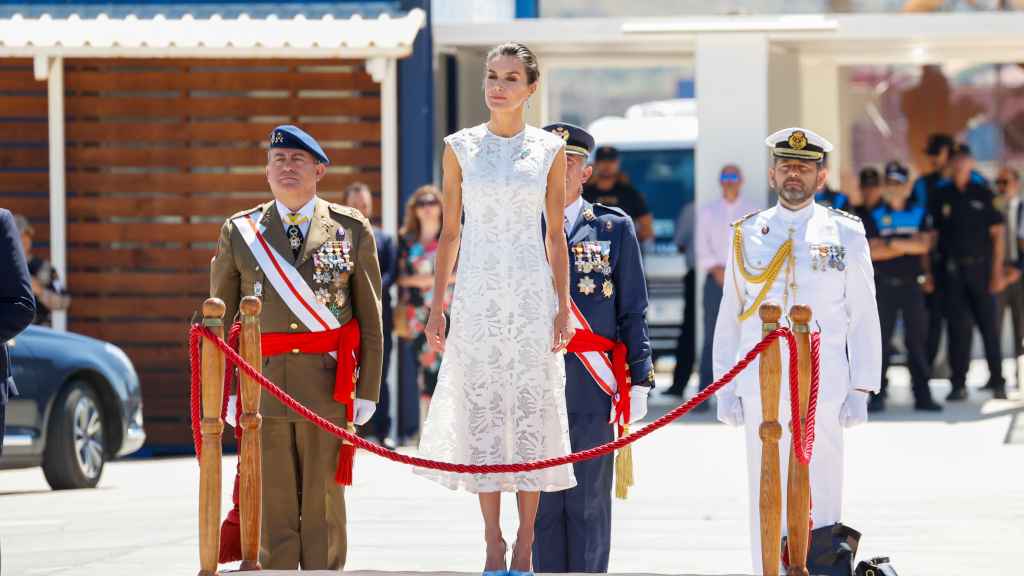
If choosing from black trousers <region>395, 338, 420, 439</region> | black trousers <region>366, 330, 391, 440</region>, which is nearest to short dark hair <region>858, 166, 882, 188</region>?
black trousers <region>395, 338, 420, 439</region>

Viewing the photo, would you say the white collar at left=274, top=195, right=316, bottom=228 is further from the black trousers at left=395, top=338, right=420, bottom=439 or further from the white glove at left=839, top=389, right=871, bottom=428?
the black trousers at left=395, top=338, right=420, bottom=439

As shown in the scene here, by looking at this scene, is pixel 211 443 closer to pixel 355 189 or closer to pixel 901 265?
pixel 355 189

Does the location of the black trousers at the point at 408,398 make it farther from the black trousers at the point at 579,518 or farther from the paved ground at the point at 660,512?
the black trousers at the point at 579,518

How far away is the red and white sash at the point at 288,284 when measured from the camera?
8.16 m

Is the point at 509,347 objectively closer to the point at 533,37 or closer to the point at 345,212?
the point at 345,212

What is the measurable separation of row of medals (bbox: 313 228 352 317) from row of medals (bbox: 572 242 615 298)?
871mm

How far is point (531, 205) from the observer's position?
7477 millimetres

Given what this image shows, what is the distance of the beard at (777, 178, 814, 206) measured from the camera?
8242 millimetres

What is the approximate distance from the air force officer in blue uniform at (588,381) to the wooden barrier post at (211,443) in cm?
132

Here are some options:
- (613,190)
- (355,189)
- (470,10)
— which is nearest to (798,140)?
(355,189)

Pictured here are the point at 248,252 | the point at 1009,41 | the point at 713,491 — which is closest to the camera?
the point at 248,252

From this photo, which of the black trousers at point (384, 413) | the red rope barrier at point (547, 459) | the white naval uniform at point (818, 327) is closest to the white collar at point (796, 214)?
the white naval uniform at point (818, 327)

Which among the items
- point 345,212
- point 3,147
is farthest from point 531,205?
point 3,147

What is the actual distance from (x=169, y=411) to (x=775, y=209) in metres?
9.28
